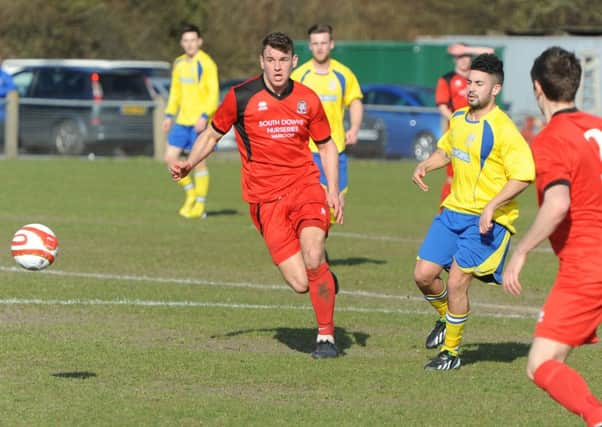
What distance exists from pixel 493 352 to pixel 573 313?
124 inches

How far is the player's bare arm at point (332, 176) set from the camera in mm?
9117

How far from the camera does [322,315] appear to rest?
9.02m

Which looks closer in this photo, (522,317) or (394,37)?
(522,317)

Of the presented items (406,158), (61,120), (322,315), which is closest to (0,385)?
(322,315)

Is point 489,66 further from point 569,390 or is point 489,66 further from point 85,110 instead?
point 85,110

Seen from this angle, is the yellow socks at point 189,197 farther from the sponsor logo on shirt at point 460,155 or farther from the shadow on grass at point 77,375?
the shadow on grass at point 77,375

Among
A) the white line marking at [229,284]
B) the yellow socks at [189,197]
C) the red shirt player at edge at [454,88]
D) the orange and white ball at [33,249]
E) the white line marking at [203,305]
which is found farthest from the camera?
the yellow socks at [189,197]

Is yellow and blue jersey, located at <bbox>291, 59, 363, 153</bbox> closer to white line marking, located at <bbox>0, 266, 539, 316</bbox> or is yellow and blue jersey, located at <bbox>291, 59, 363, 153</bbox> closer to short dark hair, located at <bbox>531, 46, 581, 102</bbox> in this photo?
white line marking, located at <bbox>0, 266, 539, 316</bbox>

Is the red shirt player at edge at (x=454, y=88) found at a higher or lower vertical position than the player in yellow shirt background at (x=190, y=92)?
higher

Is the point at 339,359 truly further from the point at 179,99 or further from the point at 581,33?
the point at 581,33

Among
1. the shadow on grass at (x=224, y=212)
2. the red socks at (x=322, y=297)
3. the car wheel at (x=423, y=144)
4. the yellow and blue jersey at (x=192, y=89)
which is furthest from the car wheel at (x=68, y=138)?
the red socks at (x=322, y=297)

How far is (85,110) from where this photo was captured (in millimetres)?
28562

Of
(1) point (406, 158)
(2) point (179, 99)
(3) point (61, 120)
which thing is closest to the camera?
(2) point (179, 99)

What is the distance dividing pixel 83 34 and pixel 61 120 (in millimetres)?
16246
